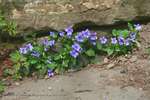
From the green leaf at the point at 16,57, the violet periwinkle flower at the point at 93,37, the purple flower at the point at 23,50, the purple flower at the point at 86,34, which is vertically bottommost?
the green leaf at the point at 16,57

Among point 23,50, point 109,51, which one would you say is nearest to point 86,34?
point 109,51

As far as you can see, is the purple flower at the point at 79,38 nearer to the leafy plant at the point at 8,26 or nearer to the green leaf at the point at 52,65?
the green leaf at the point at 52,65

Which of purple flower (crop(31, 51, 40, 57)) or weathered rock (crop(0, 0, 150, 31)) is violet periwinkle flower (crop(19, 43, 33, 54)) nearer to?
purple flower (crop(31, 51, 40, 57))

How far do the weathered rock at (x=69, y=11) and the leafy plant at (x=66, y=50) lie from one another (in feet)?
0.56

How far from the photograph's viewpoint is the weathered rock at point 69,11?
5219 millimetres

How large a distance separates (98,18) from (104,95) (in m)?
1.04

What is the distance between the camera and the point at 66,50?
5.02 m

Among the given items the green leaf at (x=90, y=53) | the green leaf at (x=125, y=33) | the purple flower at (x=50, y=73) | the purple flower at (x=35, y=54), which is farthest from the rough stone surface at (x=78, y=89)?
the green leaf at (x=125, y=33)

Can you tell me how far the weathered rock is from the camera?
5219 millimetres

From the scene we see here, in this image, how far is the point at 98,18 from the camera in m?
5.26

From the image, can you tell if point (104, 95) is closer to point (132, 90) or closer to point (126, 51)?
point (132, 90)

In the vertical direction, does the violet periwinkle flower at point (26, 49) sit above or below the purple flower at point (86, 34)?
below

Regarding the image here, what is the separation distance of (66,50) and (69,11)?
1.58ft

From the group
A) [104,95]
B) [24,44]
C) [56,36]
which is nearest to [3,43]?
[24,44]
